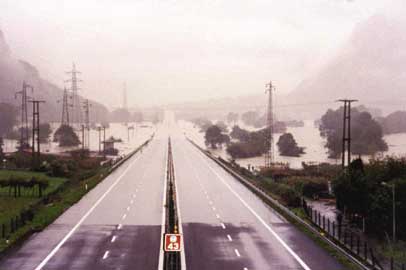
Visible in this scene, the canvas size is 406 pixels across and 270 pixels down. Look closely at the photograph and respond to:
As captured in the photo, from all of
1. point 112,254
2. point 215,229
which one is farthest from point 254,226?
point 112,254

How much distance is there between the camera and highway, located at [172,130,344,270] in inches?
1083

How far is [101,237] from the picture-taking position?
109 ft

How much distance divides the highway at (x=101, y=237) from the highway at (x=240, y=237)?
218cm

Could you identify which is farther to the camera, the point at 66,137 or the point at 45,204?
the point at 66,137

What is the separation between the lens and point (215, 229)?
1433 inches

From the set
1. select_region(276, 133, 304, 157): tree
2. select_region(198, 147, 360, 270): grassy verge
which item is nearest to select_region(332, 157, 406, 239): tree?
select_region(198, 147, 360, 270): grassy verge

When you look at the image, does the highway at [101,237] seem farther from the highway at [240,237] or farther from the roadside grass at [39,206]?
the highway at [240,237]

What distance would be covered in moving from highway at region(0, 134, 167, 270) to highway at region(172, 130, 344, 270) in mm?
2181

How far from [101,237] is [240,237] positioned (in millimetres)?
7845

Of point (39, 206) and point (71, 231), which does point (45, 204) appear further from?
point (71, 231)

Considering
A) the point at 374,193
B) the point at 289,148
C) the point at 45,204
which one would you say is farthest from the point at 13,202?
the point at 289,148

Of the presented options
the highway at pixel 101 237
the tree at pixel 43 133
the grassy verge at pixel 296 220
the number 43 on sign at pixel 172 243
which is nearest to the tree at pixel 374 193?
the grassy verge at pixel 296 220

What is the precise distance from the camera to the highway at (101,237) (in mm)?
27234

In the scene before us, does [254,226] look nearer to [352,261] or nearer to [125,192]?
[352,261]
